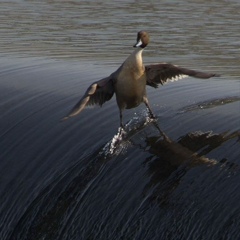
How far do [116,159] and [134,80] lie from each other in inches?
38.6

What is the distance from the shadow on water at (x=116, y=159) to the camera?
6918mm

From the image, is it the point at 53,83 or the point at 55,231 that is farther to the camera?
the point at 53,83

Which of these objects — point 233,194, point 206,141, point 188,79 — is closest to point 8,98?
point 188,79

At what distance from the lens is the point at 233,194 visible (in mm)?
6500

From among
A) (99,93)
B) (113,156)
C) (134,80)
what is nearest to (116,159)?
(113,156)

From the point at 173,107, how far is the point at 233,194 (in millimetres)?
1971

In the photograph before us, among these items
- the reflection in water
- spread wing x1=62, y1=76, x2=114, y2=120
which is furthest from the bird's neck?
the reflection in water

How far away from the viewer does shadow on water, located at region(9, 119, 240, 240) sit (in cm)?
692

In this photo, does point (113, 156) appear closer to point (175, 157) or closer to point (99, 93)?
point (175, 157)

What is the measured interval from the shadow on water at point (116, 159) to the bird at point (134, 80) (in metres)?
0.28

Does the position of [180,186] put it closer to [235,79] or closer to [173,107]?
[173,107]

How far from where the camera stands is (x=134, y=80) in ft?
27.1

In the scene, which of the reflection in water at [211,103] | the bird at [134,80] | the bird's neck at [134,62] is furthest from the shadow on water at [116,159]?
the bird's neck at [134,62]

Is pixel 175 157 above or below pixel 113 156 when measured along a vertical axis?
above
